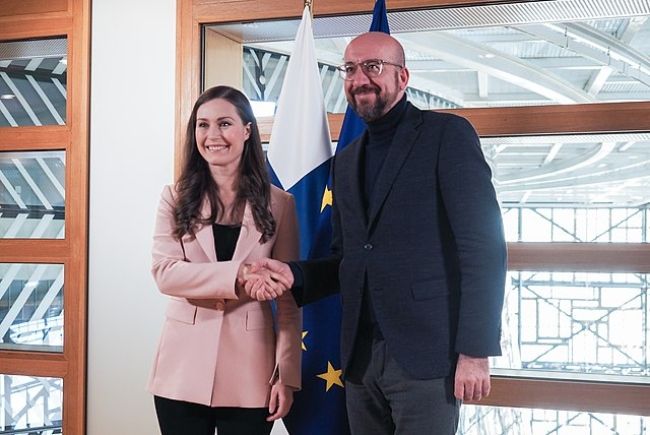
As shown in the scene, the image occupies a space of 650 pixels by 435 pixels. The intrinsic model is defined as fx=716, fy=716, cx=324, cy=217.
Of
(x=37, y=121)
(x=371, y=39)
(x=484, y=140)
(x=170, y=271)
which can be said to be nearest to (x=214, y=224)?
(x=170, y=271)

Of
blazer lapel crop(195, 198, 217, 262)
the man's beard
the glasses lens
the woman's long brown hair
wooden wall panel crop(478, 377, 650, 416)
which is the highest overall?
the glasses lens

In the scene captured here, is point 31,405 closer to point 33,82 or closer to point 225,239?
point 33,82

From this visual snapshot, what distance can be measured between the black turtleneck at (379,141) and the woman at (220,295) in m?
0.30

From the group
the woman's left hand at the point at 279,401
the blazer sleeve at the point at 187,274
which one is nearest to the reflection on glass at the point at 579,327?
the woman's left hand at the point at 279,401

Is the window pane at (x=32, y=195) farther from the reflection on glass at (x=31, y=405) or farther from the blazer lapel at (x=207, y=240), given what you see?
the blazer lapel at (x=207, y=240)

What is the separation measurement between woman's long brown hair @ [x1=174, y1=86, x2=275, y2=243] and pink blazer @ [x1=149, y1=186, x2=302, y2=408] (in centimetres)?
2

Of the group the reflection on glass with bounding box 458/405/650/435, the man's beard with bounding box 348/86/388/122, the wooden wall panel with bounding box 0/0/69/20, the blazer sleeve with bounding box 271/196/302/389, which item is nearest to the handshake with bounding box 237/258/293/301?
the blazer sleeve with bounding box 271/196/302/389

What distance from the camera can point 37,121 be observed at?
129 inches

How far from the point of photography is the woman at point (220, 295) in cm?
186

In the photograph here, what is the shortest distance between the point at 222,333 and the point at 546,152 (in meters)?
1.51

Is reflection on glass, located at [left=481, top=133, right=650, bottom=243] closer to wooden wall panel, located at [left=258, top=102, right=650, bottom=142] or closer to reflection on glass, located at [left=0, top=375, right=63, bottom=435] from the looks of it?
wooden wall panel, located at [left=258, top=102, right=650, bottom=142]

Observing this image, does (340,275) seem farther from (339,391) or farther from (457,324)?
(339,391)

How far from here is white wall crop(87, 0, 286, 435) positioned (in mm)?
2982

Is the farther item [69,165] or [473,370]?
[69,165]
